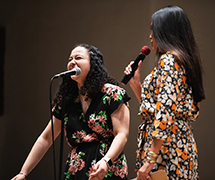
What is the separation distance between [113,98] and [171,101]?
2.28 ft

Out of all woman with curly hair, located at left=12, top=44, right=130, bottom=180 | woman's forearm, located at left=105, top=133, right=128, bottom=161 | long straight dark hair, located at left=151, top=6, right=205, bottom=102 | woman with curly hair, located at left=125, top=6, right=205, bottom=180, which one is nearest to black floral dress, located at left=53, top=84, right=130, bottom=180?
woman with curly hair, located at left=12, top=44, right=130, bottom=180

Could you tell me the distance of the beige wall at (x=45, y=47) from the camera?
3.68 metres

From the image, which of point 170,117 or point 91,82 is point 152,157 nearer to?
point 170,117

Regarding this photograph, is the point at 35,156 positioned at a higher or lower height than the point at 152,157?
lower

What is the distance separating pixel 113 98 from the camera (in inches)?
83.7

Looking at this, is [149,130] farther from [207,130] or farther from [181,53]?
[207,130]

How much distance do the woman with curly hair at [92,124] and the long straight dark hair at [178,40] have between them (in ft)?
1.93

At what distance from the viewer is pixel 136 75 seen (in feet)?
6.31

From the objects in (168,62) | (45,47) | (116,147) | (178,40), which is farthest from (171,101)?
(45,47)

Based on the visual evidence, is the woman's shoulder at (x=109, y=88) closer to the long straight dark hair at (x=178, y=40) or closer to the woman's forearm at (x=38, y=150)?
the woman's forearm at (x=38, y=150)

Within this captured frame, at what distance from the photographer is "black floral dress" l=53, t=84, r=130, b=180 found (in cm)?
207

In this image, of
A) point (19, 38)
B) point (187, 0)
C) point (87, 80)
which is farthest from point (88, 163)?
point (19, 38)

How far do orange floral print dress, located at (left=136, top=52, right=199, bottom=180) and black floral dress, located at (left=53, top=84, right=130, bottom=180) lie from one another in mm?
477

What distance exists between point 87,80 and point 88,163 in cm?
57
